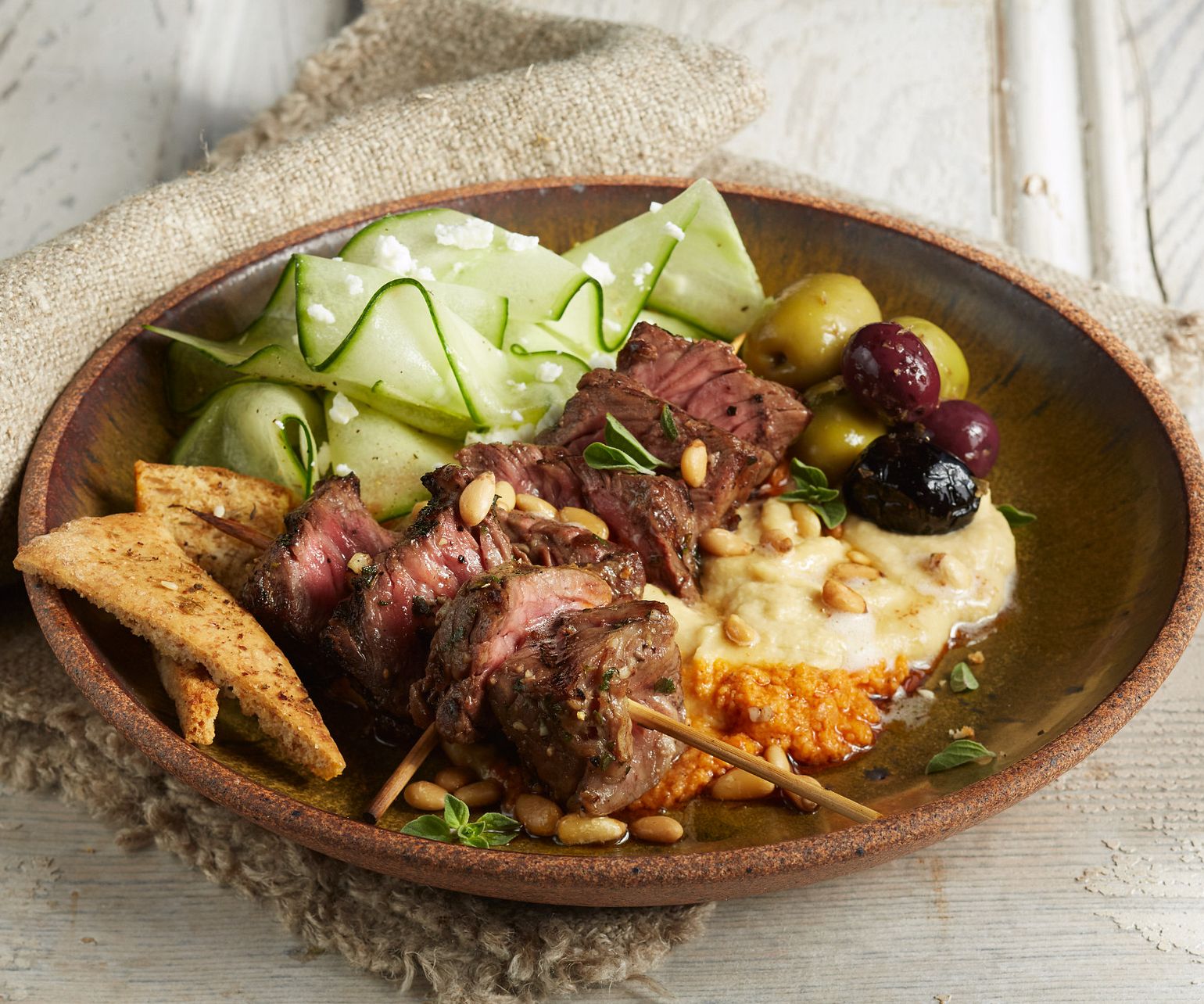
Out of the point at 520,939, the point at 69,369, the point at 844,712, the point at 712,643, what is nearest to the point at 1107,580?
the point at 844,712

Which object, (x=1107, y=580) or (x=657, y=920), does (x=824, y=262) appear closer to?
(x=1107, y=580)

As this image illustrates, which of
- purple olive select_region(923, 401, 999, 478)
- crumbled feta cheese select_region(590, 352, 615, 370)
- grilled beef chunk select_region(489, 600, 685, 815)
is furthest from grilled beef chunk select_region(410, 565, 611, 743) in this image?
purple olive select_region(923, 401, 999, 478)

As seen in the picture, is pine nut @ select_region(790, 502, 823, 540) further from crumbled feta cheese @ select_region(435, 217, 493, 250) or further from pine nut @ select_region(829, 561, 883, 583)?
crumbled feta cheese @ select_region(435, 217, 493, 250)

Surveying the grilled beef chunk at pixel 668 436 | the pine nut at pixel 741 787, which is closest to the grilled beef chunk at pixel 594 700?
the pine nut at pixel 741 787

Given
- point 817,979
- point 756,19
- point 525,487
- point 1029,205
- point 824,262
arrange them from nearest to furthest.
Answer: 1. point 817,979
2. point 525,487
3. point 824,262
4. point 1029,205
5. point 756,19

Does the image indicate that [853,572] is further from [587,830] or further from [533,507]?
[587,830]

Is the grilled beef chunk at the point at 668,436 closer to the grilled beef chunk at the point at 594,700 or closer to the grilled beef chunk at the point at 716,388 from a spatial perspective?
the grilled beef chunk at the point at 716,388

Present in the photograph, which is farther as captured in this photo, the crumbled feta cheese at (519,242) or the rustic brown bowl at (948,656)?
the crumbled feta cheese at (519,242)
